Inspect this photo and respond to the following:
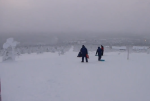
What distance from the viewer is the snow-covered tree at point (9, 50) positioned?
17.4m

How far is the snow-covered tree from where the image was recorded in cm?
1744

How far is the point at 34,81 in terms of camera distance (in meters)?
8.30

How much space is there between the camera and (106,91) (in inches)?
272

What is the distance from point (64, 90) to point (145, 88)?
12.5ft

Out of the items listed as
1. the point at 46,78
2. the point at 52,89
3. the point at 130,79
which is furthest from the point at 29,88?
the point at 130,79

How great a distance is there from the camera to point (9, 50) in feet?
59.2

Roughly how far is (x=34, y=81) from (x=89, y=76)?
3187mm

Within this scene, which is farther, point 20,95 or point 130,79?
point 130,79

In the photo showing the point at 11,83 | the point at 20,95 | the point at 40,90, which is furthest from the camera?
the point at 11,83

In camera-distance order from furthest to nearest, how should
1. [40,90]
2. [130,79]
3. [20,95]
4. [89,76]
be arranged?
1. [89,76]
2. [130,79]
3. [40,90]
4. [20,95]

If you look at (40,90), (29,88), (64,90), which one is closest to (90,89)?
(64,90)

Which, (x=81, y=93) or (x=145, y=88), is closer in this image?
(x=81, y=93)

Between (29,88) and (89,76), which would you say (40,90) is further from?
(89,76)

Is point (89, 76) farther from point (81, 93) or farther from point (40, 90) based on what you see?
point (40, 90)
